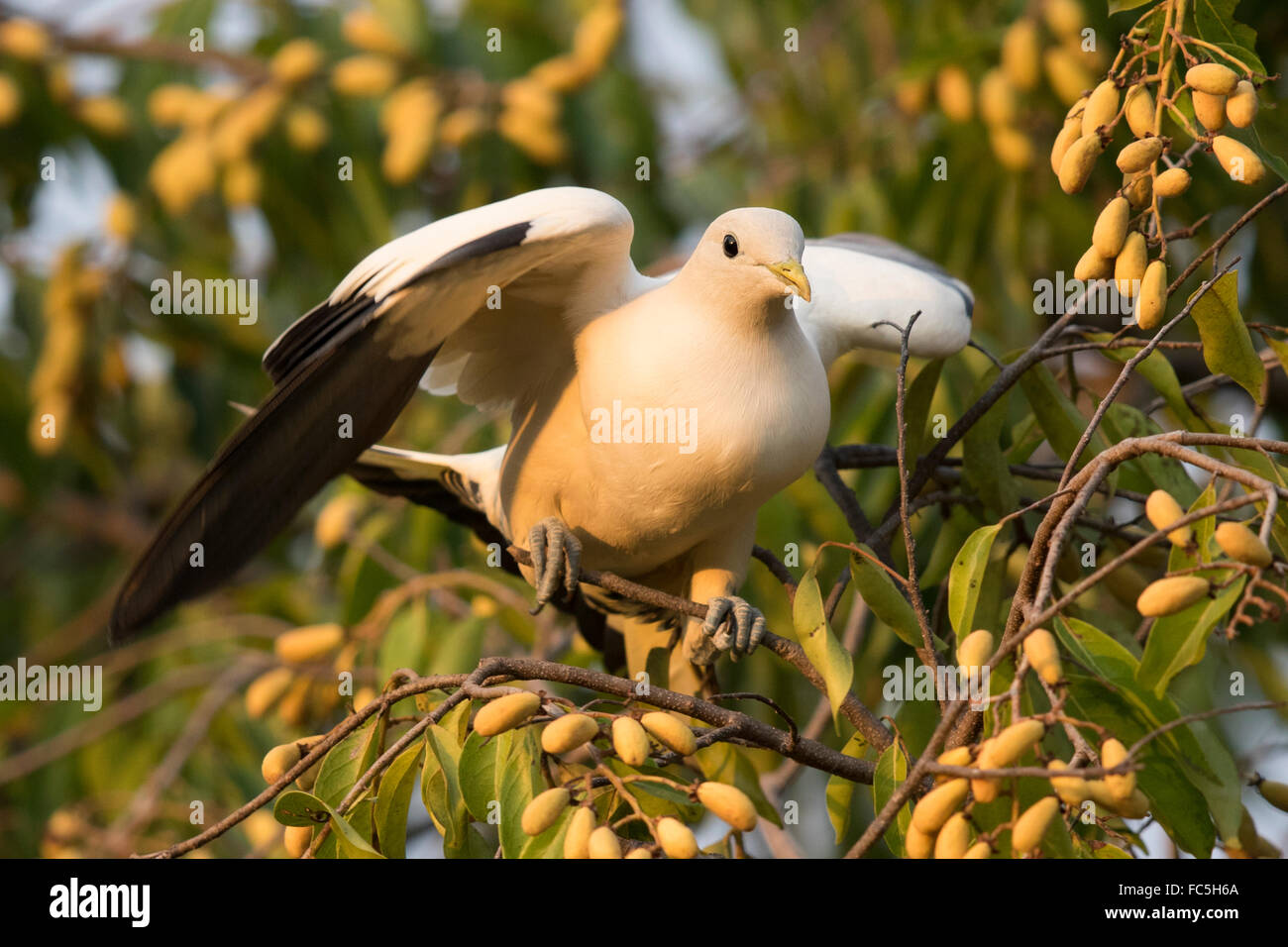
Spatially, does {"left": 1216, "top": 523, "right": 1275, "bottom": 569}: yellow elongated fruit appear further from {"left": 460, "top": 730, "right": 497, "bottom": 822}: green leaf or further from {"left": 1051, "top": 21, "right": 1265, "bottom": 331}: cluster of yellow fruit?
{"left": 460, "top": 730, "right": 497, "bottom": 822}: green leaf

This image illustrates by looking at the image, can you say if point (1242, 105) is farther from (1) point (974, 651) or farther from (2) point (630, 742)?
(2) point (630, 742)

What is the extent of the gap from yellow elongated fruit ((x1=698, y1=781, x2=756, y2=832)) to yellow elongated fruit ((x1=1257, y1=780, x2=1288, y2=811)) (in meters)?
0.92

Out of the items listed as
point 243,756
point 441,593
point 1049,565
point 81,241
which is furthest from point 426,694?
point 81,241

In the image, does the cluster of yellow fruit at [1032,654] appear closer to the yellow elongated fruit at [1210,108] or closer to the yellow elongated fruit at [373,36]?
the yellow elongated fruit at [1210,108]

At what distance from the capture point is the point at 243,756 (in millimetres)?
4773

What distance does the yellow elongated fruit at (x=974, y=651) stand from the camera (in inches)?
76.5

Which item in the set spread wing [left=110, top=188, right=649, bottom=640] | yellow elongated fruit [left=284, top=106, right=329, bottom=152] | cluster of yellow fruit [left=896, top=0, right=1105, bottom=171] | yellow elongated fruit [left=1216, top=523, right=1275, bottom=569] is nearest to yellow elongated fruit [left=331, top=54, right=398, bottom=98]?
yellow elongated fruit [left=284, top=106, right=329, bottom=152]

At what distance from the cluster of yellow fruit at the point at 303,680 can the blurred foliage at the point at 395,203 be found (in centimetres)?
2

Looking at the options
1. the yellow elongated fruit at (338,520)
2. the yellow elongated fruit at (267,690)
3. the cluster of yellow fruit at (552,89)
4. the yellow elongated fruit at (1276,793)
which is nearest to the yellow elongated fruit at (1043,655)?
the yellow elongated fruit at (1276,793)

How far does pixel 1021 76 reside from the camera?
4359 millimetres

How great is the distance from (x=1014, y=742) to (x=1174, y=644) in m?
0.36

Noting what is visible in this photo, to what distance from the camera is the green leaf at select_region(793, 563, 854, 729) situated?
7.29 ft

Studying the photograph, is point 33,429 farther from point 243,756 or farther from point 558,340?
point 558,340
